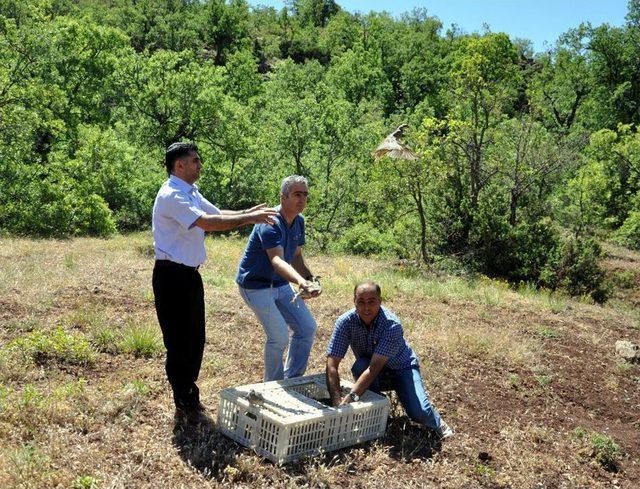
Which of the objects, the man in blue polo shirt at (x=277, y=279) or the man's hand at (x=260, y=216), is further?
the man in blue polo shirt at (x=277, y=279)

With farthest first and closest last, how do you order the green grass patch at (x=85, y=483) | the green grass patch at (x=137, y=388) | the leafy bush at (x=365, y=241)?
the leafy bush at (x=365, y=241), the green grass patch at (x=137, y=388), the green grass patch at (x=85, y=483)

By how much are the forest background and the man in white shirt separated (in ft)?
40.2

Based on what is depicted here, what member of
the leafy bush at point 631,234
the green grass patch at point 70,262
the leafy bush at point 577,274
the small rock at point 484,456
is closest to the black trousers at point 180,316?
the small rock at point 484,456

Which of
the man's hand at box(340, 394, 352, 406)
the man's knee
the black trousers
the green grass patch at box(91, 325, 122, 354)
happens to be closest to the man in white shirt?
the black trousers

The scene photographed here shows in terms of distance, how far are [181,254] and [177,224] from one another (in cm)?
20

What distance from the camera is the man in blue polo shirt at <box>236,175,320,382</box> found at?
464cm

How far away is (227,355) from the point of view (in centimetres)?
650

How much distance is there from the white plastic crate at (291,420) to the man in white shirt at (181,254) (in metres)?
0.43

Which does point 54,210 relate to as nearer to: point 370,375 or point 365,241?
point 365,241

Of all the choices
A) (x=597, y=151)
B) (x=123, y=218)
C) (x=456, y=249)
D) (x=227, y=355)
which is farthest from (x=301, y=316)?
(x=597, y=151)

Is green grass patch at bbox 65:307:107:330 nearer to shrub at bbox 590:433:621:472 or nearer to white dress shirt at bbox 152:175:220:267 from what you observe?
white dress shirt at bbox 152:175:220:267

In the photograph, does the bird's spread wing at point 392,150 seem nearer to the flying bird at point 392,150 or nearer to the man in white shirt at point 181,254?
the flying bird at point 392,150

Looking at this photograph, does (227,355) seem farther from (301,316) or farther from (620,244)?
(620,244)

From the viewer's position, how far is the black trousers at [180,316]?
433 centimetres
